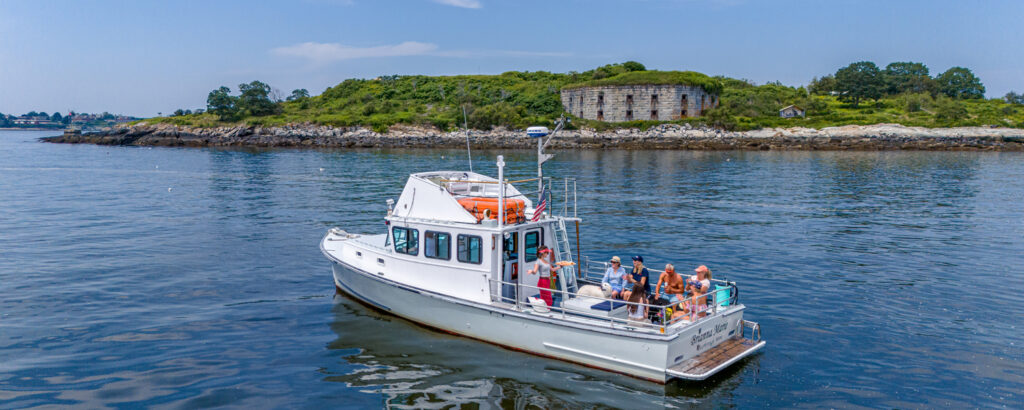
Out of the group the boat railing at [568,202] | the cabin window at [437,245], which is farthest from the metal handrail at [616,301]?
the boat railing at [568,202]

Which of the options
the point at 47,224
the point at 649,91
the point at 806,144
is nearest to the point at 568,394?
the point at 47,224

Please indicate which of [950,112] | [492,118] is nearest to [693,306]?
[492,118]

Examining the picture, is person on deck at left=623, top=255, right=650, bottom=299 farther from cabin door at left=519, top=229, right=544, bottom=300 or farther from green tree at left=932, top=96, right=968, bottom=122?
green tree at left=932, top=96, right=968, bottom=122

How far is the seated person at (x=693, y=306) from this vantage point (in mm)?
12086

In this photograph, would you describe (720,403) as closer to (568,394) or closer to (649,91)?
(568,394)

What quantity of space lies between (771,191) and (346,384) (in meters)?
33.2

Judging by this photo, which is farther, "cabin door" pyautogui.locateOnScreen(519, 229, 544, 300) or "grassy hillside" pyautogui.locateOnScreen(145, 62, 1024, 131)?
"grassy hillside" pyautogui.locateOnScreen(145, 62, 1024, 131)

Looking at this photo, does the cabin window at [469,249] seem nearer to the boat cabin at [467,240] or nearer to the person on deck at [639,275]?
the boat cabin at [467,240]

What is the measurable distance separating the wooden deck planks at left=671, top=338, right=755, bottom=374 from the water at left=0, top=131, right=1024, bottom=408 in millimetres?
450

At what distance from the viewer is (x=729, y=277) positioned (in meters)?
19.7

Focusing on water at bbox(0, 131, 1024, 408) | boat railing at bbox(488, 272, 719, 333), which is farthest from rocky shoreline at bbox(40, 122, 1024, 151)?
boat railing at bbox(488, 272, 719, 333)

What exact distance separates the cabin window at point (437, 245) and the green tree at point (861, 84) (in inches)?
4436

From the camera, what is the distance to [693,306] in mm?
12328

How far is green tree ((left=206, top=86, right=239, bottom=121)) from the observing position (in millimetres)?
110750
